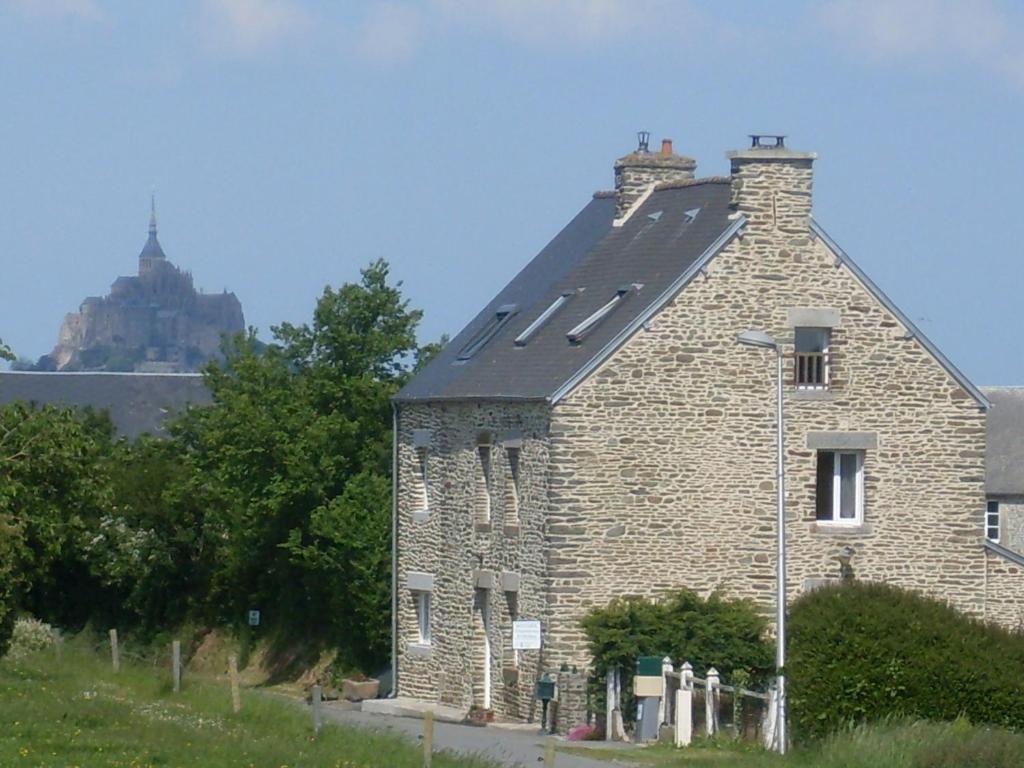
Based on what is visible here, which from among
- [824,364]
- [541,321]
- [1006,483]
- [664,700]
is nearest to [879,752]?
[664,700]

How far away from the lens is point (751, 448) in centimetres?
3297

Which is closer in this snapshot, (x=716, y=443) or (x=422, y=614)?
(x=716, y=443)

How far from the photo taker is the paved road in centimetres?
2656

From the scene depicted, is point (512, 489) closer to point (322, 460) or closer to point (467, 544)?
point (467, 544)

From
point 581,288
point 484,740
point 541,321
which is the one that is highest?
point 581,288

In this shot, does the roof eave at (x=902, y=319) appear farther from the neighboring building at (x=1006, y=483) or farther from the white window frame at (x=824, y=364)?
the neighboring building at (x=1006, y=483)

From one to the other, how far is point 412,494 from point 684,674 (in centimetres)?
960

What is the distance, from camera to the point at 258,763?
72.2 feet

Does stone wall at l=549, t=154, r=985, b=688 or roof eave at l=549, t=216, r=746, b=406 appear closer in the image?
roof eave at l=549, t=216, r=746, b=406

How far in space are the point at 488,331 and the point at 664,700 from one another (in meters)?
9.79

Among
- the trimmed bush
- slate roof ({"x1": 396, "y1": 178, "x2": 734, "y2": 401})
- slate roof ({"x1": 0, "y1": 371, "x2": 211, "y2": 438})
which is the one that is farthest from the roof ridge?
slate roof ({"x1": 0, "y1": 371, "x2": 211, "y2": 438})

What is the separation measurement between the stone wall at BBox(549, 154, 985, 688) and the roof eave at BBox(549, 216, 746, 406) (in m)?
0.15

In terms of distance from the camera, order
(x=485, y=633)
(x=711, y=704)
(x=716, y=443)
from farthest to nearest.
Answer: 1. (x=485, y=633)
2. (x=716, y=443)
3. (x=711, y=704)

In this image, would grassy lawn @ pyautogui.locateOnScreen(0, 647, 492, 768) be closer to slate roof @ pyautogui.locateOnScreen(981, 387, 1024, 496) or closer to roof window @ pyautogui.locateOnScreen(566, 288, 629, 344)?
roof window @ pyautogui.locateOnScreen(566, 288, 629, 344)
